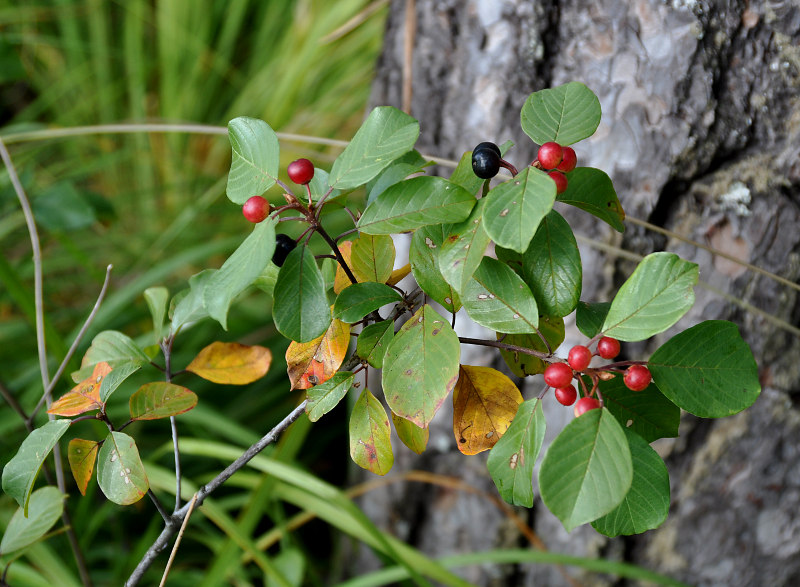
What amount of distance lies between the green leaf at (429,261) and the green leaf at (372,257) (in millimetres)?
34

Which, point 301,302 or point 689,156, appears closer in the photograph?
point 301,302

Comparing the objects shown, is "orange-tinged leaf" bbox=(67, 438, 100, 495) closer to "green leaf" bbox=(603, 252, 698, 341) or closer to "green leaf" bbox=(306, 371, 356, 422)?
"green leaf" bbox=(306, 371, 356, 422)

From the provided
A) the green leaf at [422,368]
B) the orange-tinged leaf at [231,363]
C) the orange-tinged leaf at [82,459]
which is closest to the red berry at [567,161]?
the green leaf at [422,368]

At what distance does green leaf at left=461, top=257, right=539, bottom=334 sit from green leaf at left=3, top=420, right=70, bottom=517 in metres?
0.26

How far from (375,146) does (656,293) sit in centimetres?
17

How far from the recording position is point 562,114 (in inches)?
13.0

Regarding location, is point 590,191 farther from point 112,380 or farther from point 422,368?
point 112,380

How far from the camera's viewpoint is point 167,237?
122cm

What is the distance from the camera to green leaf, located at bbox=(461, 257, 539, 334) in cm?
33

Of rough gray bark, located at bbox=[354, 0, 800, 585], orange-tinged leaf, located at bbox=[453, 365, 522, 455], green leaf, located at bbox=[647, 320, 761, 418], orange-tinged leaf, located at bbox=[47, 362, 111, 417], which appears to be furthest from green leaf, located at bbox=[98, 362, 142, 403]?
rough gray bark, located at bbox=[354, 0, 800, 585]

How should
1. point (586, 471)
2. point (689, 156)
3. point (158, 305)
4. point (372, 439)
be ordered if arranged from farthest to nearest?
point (689, 156) < point (158, 305) < point (372, 439) < point (586, 471)

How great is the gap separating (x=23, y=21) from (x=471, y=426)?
204 cm

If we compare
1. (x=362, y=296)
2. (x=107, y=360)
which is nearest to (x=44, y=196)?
(x=107, y=360)

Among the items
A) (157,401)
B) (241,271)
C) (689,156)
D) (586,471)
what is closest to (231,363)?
(157,401)
